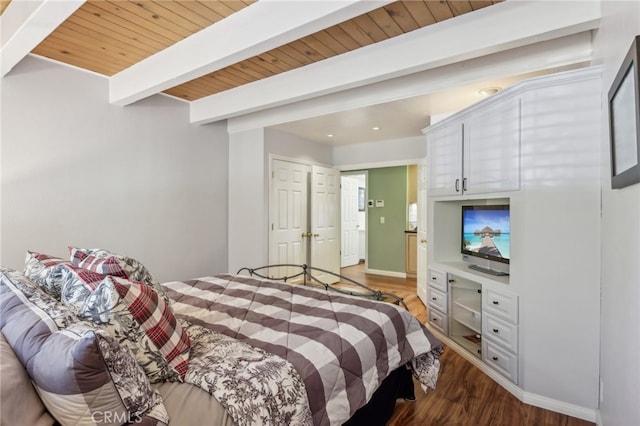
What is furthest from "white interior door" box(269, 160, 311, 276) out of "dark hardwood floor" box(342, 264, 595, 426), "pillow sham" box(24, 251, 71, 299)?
"pillow sham" box(24, 251, 71, 299)

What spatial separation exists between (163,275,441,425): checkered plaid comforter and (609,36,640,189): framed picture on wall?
1.27m

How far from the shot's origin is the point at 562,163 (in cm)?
217

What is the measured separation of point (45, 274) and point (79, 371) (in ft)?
3.40

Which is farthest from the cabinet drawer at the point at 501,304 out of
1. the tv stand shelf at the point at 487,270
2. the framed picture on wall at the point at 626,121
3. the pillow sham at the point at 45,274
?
the pillow sham at the point at 45,274

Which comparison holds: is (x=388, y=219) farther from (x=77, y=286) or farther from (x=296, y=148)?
(x=77, y=286)

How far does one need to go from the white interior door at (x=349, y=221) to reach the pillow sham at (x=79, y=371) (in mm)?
6452

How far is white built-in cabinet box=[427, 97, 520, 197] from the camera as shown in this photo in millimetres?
2418

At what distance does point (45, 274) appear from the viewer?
157cm

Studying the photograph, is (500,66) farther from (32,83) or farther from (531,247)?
(32,83)

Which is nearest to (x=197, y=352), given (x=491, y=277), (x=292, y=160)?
(x=491, y=277)

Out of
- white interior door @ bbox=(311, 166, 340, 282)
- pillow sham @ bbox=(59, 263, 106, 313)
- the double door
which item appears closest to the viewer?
pillow sham @ bbox=(59, 263, 106, 313)

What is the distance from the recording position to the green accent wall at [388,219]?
654cm

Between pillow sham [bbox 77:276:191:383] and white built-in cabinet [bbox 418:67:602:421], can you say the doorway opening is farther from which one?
pillow sham [bbox 77:276:191:383]

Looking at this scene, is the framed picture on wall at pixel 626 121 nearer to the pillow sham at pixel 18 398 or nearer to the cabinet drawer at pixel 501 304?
the cabinet drawer at pixel 501 304
